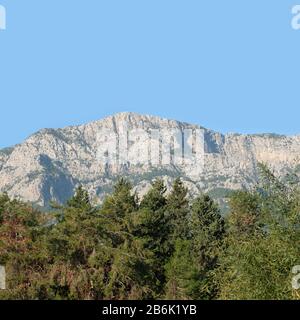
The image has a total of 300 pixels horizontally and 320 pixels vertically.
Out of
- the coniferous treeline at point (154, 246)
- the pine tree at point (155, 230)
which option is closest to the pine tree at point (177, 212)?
the coniferous treeline at point (154, 246)

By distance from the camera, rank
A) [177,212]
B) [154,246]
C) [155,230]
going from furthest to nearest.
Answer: [177,212] < [155,230] < [154,246]

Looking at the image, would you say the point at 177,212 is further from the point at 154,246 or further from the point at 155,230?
the point at 154,246

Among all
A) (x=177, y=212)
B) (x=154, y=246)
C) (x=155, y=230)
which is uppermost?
(x=177, y=212)

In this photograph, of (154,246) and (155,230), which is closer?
(154,246)

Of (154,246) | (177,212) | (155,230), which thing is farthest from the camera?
(177,212)

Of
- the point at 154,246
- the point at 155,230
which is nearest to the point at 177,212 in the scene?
the point at 155,230

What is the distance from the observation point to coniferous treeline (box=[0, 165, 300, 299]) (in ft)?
74.5

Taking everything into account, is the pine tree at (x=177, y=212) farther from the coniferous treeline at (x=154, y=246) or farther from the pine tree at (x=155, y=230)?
the pine tree at (x=155, y=230)

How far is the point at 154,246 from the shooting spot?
8338cm

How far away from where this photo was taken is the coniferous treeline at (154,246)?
2272 cm

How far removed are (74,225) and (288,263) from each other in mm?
40494

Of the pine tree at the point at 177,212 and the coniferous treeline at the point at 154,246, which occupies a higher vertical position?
the pine tree at the point at 177,212

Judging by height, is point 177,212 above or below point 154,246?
above
